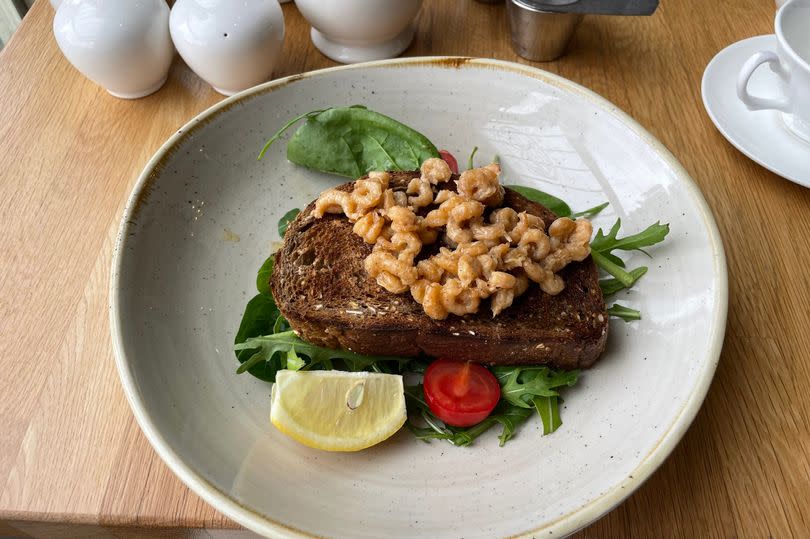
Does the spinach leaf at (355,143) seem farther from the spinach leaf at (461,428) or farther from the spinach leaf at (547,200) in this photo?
the spinach leaf at (461,428)

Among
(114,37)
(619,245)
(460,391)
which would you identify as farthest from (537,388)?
(114,37)

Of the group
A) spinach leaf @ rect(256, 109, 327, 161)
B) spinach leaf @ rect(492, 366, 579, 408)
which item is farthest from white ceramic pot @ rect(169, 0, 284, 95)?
spinach leaf @ rect(492, 366, 579, 408)

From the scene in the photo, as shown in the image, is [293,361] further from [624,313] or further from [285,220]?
[624,313]

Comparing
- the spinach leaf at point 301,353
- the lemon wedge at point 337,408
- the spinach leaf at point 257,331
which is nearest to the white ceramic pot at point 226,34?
the spinach leaf at point 257,331

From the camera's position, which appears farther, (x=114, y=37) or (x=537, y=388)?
(x=114, y=37)

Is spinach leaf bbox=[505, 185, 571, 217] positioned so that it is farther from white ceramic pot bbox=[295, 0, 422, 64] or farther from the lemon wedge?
white ceramic pot bbox=[295, 0, 422, 64]
